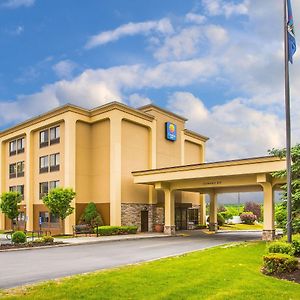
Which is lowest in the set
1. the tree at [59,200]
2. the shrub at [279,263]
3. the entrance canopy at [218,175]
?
the shrub at [279,263]

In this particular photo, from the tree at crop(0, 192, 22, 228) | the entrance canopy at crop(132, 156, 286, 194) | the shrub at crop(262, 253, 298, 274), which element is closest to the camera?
the shrub at crop(262, 253, 298, 274)

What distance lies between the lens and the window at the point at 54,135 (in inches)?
1578

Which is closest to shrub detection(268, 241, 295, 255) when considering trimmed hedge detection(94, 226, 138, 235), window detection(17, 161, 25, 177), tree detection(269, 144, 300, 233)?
tree detection(269, 144, 300, 233)

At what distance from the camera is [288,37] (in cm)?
1569

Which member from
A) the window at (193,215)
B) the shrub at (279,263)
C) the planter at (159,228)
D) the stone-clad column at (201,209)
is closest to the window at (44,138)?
the planter at (159,228)

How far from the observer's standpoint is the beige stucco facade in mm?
37375

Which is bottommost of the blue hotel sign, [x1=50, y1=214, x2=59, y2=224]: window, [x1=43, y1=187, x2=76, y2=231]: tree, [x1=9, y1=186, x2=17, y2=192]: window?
[x1=50, y1=214, x2=59, y2=224]: window

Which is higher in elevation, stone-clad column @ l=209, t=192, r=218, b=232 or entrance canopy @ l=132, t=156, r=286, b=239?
entrance canopy @ l=132, t=156, r=286, b=239

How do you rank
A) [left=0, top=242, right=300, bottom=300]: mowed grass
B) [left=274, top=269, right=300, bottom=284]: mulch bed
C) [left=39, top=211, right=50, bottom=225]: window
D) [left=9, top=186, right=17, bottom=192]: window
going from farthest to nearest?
1. [left=9, top=186, right=17, bottom=192]: window
2. [left=39, top=211, right=50, bottom=225]: window
3. [left=274, top=269, right=300, bottom=284]: mulch bed
4. [left=0, top=242, right=300, bottom=300]: mowed grass

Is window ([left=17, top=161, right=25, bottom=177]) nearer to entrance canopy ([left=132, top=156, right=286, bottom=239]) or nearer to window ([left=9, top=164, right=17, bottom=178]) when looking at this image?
window ([left=9, top=164, right=17, bottom=178])

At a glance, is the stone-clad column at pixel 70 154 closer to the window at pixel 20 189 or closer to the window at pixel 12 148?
the window at pixel 20 189

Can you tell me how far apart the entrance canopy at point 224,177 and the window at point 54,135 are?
8.73 metres

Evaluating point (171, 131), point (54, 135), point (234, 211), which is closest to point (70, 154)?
point (54, 135)

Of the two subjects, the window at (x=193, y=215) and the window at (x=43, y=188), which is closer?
the window at (x=43, y=188)
